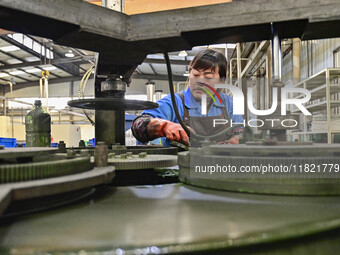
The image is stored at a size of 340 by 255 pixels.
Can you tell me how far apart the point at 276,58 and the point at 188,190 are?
0.37 m

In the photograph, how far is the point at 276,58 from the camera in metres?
0.67

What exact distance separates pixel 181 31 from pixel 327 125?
2.80 meters

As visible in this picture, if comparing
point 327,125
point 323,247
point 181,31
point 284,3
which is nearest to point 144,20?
point 181,31

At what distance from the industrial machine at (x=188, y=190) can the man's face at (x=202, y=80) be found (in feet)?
4.46

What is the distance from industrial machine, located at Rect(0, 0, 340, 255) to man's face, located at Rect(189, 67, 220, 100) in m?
1.36

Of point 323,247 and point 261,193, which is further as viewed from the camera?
point 261,193

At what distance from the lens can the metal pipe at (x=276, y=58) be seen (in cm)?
67

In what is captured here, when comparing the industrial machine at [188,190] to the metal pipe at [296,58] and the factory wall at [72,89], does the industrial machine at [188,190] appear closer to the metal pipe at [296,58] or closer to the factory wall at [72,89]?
the metal pipe at [296,58]

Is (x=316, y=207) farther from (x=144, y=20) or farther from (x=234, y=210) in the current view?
(x=144, y=20)

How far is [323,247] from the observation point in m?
0.38

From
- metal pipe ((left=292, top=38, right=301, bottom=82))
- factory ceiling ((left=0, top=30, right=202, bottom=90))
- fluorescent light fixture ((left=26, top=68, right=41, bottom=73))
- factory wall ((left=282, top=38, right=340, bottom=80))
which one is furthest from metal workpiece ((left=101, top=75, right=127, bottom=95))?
fluorescent light fixture ((left=26, top=68, right=41, bottom=73))

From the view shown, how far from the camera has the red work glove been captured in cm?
157

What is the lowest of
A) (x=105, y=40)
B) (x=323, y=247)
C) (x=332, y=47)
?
(x=323, y=247)

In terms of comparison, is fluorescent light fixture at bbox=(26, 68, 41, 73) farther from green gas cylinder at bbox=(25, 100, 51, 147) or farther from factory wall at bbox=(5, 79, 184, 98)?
green gas cylinder at bbox=(25, 100, 51, 147)
